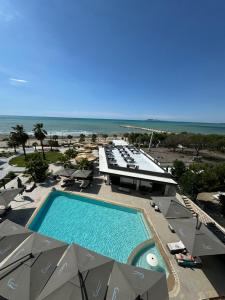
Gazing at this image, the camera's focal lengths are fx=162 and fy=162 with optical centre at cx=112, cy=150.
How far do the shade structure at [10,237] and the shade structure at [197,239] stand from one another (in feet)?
35.7

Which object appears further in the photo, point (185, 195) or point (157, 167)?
point (157, 167)

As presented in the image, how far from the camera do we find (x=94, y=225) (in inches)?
600

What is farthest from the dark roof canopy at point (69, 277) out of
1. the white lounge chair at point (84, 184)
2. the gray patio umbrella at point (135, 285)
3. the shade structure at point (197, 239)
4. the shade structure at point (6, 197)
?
the white lounge chair at point (84, 184)

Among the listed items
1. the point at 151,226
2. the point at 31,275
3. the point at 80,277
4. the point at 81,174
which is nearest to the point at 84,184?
the point at 81,174

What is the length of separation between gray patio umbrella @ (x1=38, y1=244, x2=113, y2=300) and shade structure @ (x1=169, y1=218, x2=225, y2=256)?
568 centimetres

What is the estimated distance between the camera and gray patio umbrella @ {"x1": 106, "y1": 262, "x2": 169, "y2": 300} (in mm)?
7416

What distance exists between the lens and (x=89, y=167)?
26688 millimetres

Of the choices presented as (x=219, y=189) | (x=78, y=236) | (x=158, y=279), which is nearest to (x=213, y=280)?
(x=158, y=279)

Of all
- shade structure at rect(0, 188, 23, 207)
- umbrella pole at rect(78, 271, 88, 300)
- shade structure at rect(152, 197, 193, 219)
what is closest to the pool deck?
shade structure at rect(152, 197, 193, 219)

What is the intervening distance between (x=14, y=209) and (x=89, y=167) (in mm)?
12152

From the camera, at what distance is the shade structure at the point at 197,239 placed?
1044 centimetres

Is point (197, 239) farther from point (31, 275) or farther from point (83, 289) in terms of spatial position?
point (31, 275)

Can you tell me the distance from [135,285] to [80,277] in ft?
8.81

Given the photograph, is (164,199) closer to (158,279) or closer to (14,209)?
(158,279)
